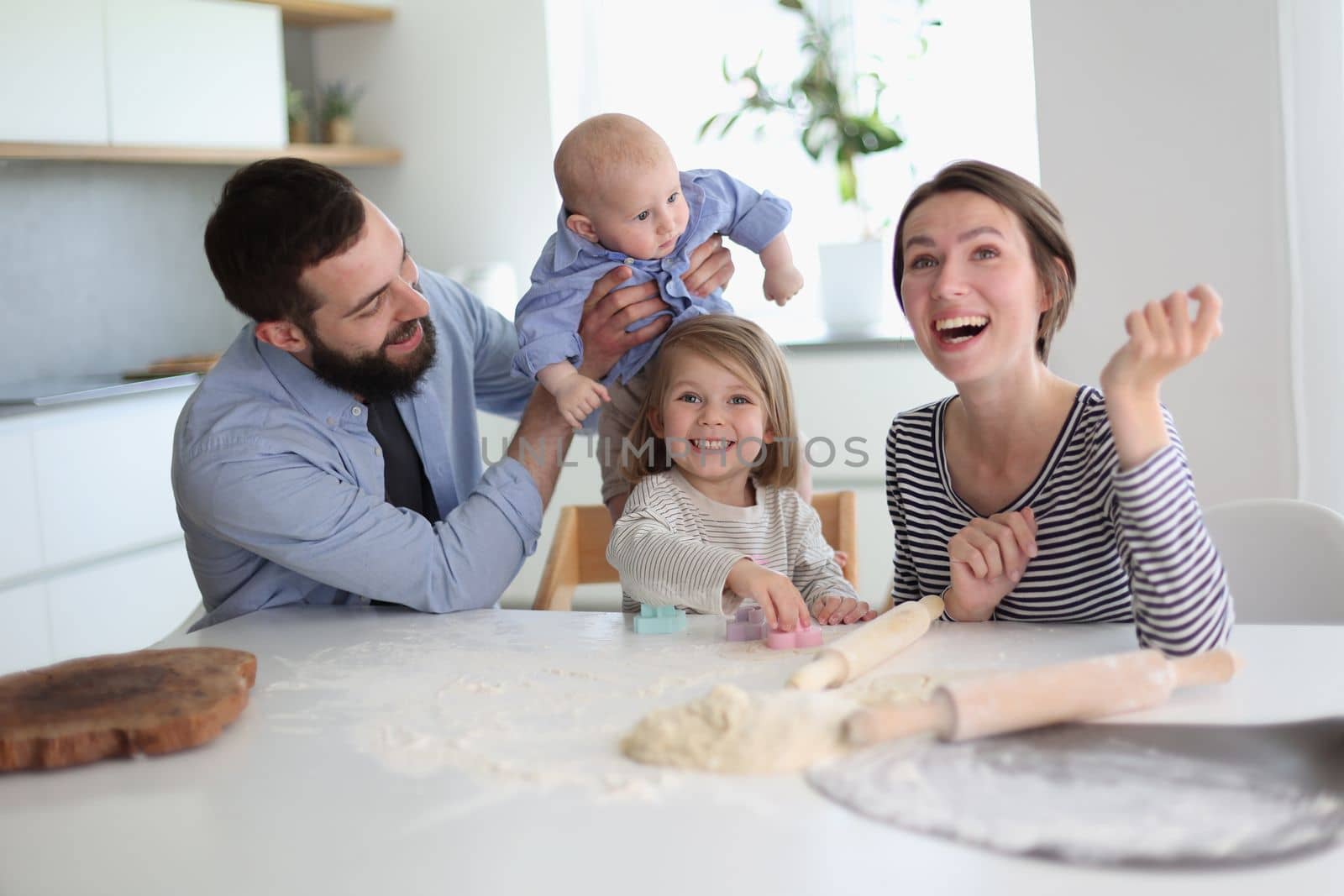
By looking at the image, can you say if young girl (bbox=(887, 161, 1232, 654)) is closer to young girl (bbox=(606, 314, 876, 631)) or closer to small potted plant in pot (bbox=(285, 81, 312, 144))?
young girl (bbox=(606, 314, 876, 631))

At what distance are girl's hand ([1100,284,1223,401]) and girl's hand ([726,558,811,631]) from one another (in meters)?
0.43

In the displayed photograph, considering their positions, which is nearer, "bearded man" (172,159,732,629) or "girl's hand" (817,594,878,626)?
"girl's hand" (817,594,878,626)

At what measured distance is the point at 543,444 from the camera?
1888 mm

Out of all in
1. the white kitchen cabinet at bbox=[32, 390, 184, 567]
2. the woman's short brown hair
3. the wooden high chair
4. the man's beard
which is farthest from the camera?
the white kitchen cabinet at bbox=[32, 390, 184, 567]

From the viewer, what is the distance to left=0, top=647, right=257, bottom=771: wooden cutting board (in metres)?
1.13

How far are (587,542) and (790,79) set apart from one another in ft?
7.30

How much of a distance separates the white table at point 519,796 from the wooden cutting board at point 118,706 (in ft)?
0.06

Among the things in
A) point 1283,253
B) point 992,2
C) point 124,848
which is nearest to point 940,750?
point 124,848

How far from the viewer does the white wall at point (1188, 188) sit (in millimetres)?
2744

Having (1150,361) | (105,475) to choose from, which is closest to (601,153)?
(1150,361)

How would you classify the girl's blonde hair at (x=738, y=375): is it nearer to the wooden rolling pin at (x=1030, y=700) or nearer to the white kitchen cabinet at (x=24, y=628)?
the wooden rolling pin at (x=1030, y=700)

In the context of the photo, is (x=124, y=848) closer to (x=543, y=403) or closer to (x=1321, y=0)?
(x=543, y=403)

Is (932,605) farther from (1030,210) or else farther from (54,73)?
(54,73)

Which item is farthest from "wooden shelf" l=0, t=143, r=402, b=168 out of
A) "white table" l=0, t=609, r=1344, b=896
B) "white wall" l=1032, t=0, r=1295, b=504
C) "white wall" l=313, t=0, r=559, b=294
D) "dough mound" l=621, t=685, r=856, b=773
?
"dough mound" l=621, t=685, r=856, b=773
